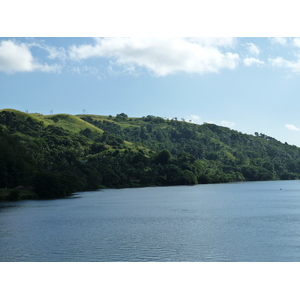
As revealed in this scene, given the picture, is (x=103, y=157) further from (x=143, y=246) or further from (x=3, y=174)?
(x=143, y=246)

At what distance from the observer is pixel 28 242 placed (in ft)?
139

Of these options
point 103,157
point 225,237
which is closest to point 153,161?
point 103,157

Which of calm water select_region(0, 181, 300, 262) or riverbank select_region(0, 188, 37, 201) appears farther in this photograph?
riverbank select_region(0, 188, 37, 201)

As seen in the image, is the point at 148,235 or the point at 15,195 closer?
the point at 148,235

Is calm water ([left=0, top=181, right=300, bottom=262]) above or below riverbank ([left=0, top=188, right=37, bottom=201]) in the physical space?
below

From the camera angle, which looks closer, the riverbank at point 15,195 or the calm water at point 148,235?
the calm water at point 148,235

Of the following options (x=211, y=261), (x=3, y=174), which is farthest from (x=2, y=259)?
(x=3, y=174)

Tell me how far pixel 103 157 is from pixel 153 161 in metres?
26.5

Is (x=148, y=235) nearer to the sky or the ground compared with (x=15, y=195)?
nearer to the ground

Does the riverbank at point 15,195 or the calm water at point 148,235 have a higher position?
the riverbank at point 15,195
